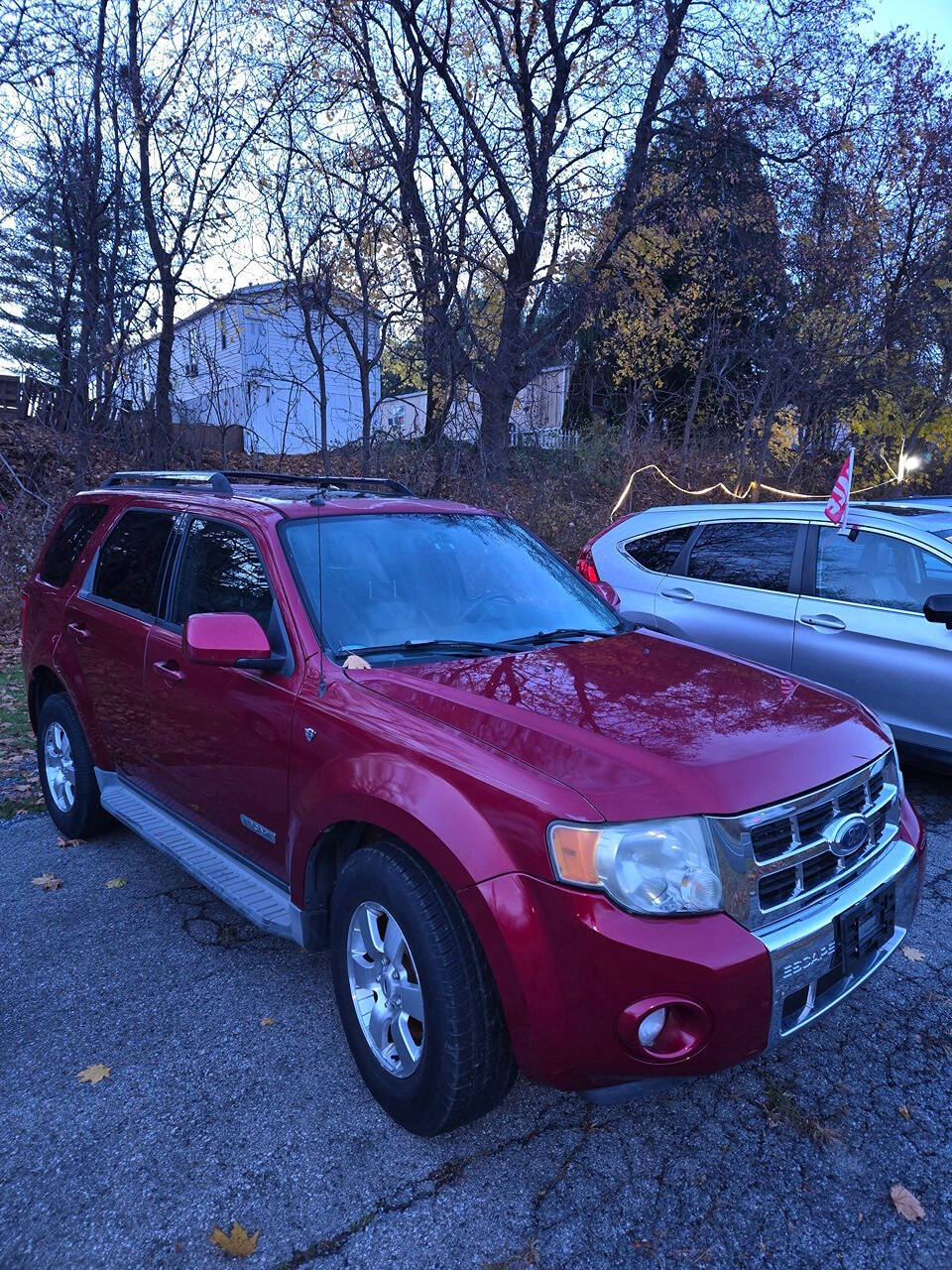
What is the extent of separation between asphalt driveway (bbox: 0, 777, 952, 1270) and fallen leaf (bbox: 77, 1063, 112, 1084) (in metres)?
0.02

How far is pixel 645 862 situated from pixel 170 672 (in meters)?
2.27

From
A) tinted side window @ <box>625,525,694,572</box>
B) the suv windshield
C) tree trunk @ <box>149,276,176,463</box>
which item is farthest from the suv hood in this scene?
tree trunk @ <box>149,276,176,463</box>

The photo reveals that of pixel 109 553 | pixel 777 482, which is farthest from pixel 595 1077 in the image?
pixel 777 482

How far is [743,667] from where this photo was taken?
3281 millimetres

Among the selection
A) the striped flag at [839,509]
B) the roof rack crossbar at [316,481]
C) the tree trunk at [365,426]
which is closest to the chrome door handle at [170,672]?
the roof rack crossbar at [316,481]

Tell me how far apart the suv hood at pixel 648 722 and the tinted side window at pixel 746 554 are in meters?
2.70

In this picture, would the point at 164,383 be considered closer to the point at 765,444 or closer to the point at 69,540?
the point at 69,540

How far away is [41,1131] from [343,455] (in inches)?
537

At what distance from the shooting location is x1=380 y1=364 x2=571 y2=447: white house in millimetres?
13820

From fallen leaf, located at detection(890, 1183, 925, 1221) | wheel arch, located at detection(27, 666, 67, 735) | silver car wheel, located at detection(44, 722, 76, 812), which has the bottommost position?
fallen leaf, located at detection(890, 1183, 925, 1221)

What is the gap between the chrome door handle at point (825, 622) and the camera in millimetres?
5316

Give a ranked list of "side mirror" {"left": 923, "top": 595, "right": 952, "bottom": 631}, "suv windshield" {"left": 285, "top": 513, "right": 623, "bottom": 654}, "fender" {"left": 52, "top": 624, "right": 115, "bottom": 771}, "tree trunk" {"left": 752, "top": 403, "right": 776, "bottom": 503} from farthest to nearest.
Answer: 1. "tree trunk" {"left": 752, "top": 403, "right": 776, "bottom": 503}
2. "side mirror" {"left": 923, "top": 595, "right": 952, "bottom": 631}
3. "fender" {"left": 52, "top": 624, "right": 115, "bottom": 771}
4. "suv windshield" {"left": 285, "top": 513, "right": 623, "bottom": 654}

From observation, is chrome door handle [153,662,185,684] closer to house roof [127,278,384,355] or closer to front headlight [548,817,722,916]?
front headlight [548,817,722,916]

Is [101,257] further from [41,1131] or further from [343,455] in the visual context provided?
[41,1131]
